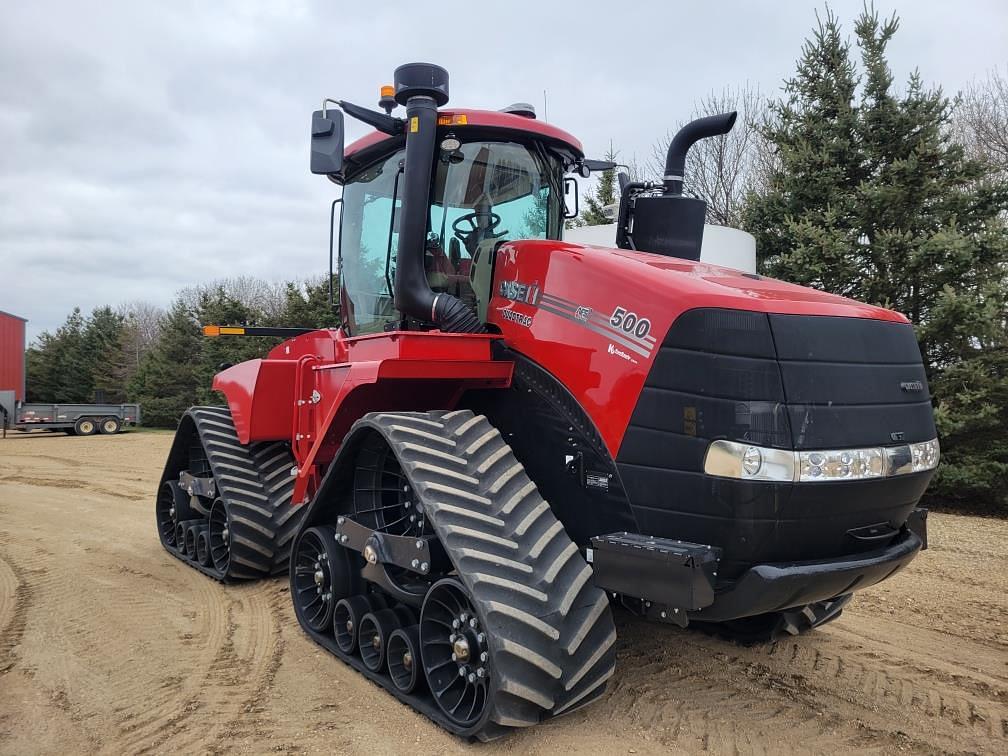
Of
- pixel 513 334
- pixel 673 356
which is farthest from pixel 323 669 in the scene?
pixel 673 356

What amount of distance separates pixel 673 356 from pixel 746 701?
1951 mm

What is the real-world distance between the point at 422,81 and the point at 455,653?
9.60ft

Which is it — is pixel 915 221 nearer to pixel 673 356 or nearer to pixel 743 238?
pixel 743 238

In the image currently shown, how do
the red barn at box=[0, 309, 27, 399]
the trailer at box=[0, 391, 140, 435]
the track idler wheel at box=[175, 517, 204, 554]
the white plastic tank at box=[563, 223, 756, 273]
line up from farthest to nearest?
1. the red barn at box=[0, 309, 27, 399]
2. the trailer at box=[0, 391, 140, 435]
3. the white plastic tank at box=[563, 223, 756, 273]
4. the track idler wheel at box=[175, 517, 204, 554]

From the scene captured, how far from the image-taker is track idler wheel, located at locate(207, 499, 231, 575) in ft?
20.7

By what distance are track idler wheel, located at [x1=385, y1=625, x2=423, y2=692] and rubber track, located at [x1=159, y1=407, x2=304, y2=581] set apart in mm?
2366

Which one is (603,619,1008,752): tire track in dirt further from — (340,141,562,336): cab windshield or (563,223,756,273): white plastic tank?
(563,223,756,273): white plastic tank

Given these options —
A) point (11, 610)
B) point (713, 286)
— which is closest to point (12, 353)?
point (11, 610)

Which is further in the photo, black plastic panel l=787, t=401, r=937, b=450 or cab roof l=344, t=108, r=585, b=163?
cab roof l=344, t=108, r=585, b=163

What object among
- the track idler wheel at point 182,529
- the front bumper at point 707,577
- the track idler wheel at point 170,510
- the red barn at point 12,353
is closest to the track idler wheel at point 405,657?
the front bumper at point 707,577

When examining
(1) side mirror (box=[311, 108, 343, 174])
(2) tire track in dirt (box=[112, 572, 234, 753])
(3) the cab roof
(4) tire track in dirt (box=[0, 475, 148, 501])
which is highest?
(3) the cab roof

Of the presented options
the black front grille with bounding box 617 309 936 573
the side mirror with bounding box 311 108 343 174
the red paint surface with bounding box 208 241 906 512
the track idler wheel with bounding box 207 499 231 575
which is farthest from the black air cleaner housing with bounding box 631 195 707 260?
the track idler wheel with bounding box 207 499 231 575

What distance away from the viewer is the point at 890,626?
535 centimetres

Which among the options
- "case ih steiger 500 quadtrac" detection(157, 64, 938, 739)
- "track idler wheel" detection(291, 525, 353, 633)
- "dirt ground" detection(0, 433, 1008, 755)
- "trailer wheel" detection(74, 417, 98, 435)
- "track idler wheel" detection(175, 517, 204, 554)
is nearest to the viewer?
"case ih steiger 500 quadtrac" detection(157, 64, 938, 739)
